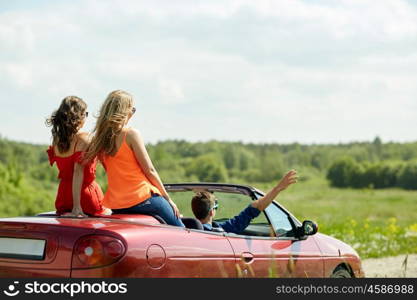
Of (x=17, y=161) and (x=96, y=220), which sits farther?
(x=17, y=161)

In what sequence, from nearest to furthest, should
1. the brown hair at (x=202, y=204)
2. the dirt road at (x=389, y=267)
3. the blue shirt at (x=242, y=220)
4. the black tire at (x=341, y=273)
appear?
the blue shirt at (x=242, y=220)
the brown hair at (x=202, y=204)
the black tire at (x=341, y=273)
the dirt road at (x=389, y=267)

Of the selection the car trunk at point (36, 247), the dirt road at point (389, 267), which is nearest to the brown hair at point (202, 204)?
the car trunk at point (36, 247)

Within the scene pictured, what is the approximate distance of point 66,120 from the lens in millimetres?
5656

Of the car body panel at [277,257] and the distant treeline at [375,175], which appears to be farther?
the distant treeline at [375,175]

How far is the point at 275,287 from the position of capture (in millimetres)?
4992

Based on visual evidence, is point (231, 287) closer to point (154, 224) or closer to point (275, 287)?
point (275, 287)

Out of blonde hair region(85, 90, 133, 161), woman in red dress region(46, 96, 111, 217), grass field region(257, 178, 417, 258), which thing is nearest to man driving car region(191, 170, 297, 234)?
woman in red dress region(46, 96, 111, 217)

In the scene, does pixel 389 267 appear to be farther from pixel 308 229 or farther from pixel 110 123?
pixel 110 123

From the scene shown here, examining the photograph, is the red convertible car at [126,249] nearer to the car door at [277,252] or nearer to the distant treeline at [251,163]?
the car door at [277,252]

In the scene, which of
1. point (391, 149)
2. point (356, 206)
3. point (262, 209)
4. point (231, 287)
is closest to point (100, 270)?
point (231, 287)

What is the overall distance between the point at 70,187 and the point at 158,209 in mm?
746

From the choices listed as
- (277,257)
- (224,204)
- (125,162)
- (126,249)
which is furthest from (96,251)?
(224,204)

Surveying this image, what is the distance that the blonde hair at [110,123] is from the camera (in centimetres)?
552

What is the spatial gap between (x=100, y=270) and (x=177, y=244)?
0.61m
